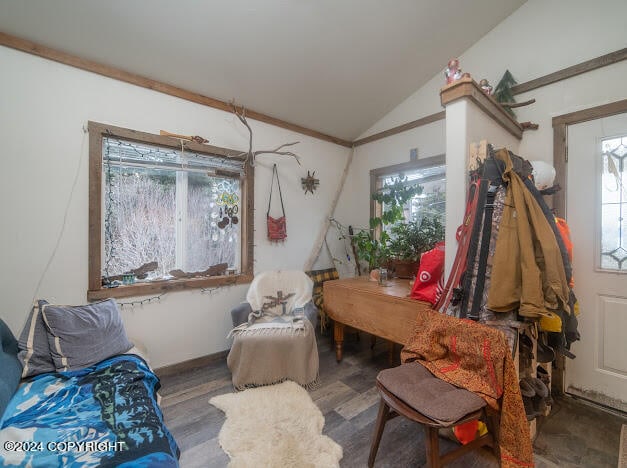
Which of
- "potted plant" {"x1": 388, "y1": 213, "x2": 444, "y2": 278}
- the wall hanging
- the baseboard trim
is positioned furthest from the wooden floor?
the wall hanging

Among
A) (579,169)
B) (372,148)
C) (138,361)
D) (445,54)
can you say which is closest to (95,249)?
(138,361)

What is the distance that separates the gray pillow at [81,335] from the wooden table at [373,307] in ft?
5.27

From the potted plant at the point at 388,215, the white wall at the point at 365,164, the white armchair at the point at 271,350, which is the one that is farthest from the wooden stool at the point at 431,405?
the white wall at the point at 365,164

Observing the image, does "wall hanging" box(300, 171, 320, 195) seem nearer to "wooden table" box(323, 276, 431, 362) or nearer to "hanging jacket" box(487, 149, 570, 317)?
"wooden table" box(323, 276, 431, 362)

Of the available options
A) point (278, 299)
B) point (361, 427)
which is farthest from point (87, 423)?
point (278, 299)

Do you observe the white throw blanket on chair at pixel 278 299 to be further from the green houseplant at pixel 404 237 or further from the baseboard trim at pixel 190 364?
the green houseplant at pixel 404 237

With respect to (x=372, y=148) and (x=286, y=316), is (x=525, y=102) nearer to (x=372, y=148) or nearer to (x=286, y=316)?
(x=372, y=148)

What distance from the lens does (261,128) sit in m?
2.84

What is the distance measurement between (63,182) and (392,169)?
3012 mm

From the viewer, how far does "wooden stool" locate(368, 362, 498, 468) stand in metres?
1.09

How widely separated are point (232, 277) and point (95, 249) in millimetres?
1100

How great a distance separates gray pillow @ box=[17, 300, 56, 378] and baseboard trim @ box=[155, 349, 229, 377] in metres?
0.91

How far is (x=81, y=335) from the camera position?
1.58m

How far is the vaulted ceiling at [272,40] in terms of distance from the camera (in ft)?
5.77
